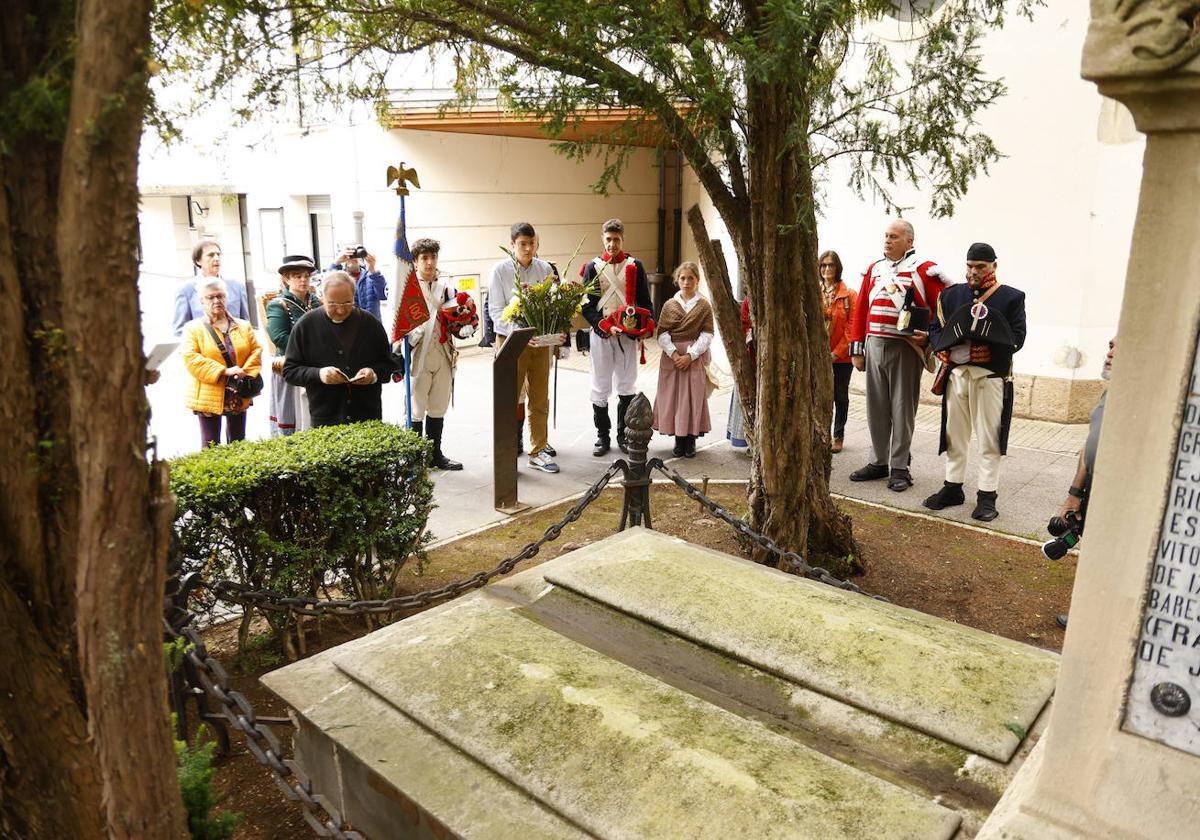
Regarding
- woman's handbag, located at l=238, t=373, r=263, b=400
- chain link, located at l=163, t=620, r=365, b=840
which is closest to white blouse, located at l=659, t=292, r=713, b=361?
woman's handbag, located at l=238, t=373, r=263, b=400

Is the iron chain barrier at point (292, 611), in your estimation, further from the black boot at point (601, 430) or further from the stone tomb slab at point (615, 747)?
the black boot at point (601, 430)

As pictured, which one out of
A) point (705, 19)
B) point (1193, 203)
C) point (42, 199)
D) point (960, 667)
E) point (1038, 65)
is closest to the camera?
point (42, 199)

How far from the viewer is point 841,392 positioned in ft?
29.3

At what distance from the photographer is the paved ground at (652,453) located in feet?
24.0

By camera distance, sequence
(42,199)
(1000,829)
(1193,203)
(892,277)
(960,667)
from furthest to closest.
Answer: (892,277) < (960,667) < (1000,829) < (1193,203) < (42,199)

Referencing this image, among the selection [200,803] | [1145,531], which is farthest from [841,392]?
[200,803]

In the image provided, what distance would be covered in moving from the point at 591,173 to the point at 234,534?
13.0m

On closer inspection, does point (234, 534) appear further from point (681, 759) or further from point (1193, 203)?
point (1193, 203)

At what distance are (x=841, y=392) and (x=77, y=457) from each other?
7.94 metres

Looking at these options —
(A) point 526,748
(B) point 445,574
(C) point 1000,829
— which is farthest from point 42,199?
(B) point 445,574

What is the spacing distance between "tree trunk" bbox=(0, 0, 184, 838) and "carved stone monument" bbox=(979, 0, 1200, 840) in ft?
6.82

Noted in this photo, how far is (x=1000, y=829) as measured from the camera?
2.40 m

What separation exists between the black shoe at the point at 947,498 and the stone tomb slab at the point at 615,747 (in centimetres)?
458

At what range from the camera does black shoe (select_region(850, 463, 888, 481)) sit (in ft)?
26.6
